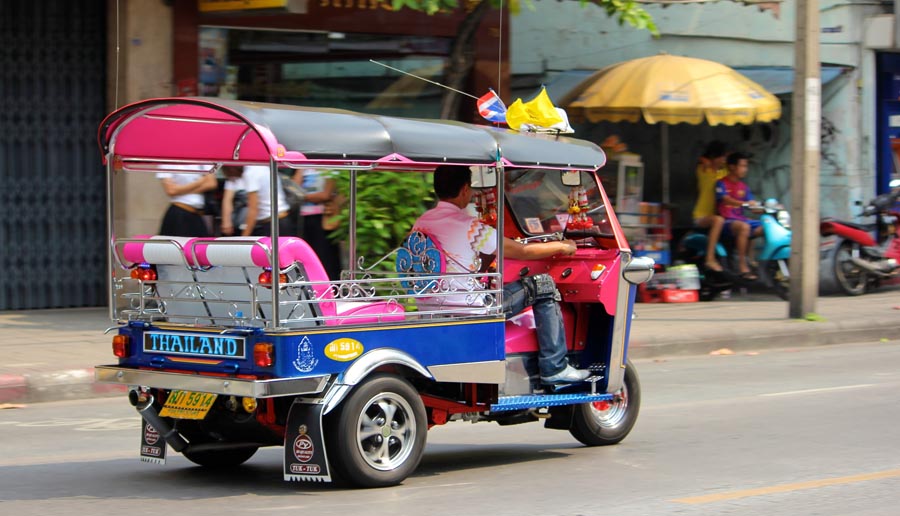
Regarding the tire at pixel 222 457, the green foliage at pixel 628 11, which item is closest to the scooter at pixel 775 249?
the green foliage at pixel 628 11

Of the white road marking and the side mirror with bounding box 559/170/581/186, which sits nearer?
the side mirror with bounding box 559/170/581/186

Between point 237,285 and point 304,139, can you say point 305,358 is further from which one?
point 304,139

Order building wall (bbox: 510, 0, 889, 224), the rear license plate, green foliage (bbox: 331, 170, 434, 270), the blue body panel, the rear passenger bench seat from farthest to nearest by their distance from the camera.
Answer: building wall (bbox: 510, 0, 889, 224) < green foliage (bbox: 331, 170, 434, 270) < the rear license plate < the rear passenger bench seat < the blue body panel

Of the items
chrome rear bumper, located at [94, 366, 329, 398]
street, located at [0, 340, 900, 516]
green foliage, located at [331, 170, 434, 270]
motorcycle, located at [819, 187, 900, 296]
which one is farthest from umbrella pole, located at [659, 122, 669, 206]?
chrome rear bumper, located at [94, 366, 329, 398]

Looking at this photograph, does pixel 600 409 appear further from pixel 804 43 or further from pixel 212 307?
pixel 804 43

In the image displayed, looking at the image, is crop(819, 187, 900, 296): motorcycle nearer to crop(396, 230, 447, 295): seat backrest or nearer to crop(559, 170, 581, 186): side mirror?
crop(559, 170, 581, 186): side mirror

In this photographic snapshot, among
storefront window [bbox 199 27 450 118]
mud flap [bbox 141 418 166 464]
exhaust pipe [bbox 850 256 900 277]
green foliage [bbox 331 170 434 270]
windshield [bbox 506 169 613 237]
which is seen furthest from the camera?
exhaust pipe [bbox 850 256 900 277]

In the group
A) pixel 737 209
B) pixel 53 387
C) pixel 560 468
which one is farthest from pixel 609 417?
pixel 737 209

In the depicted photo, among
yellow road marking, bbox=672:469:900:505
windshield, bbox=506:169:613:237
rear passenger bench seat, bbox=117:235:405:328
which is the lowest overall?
yellow road marking, bbox=672:469:900:505

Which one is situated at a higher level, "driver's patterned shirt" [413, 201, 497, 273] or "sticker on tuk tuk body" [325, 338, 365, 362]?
"driver's patterned shirt" [413, 201, 497, 273]

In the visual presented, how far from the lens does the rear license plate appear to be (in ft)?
20.5

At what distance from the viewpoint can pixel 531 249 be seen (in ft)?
23.6

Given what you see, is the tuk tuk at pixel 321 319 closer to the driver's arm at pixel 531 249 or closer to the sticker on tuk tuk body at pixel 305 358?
the sticker on tuk tuk body at pixel 305 358

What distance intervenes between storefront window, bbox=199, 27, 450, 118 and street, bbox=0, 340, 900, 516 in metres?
5.53
